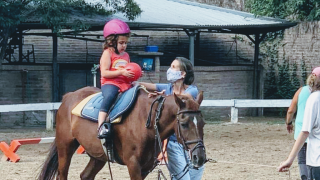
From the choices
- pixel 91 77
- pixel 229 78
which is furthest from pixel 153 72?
pixel 229 78

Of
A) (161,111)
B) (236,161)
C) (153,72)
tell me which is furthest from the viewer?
(153,72)

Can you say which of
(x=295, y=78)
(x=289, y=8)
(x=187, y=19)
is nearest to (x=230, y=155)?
(x=187, y=19)

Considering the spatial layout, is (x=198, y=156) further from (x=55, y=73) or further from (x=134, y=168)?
(x=55, y=73)

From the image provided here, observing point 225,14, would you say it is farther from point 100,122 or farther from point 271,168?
point 100,122

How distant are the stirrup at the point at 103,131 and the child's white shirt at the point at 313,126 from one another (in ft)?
6.95

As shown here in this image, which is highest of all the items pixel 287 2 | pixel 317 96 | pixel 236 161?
pixel 287 2

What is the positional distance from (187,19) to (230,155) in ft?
37.1

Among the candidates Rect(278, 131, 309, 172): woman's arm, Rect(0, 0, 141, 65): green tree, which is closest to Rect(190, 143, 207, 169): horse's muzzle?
Rect(278, 131, 309, 172): woman's arm

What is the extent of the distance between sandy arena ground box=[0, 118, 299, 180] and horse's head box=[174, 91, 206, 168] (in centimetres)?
178

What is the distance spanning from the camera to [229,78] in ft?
90.0

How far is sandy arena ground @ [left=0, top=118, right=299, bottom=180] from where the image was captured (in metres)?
12.0

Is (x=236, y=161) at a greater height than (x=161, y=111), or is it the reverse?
(x=161, y=111)

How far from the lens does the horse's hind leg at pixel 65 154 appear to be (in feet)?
29.7

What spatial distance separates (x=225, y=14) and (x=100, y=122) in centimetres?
2150
